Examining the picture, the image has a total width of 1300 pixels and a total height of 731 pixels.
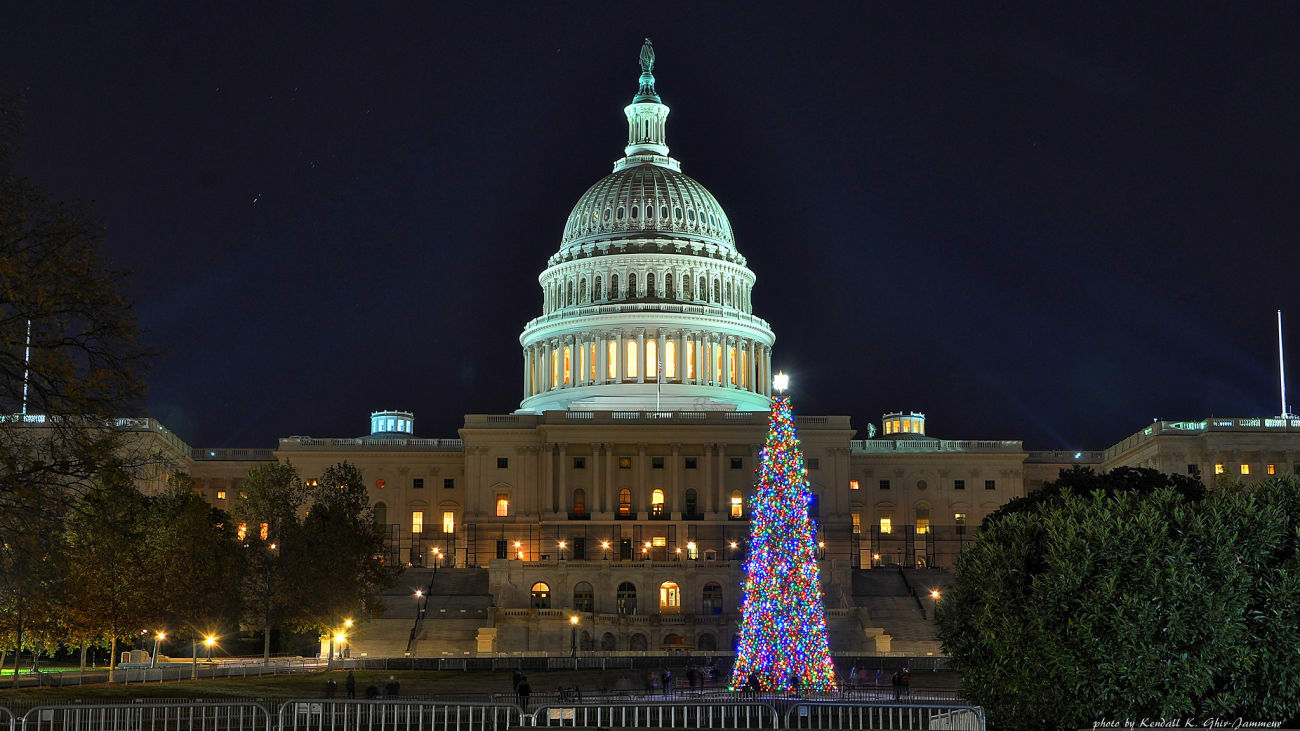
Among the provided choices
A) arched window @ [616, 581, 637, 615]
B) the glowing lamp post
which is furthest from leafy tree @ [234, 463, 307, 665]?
arched window @ [616, 581, 637, 615]

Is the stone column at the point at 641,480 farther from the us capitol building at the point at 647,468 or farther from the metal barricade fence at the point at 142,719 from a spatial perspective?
the metal barricade fence at the point at 142,719

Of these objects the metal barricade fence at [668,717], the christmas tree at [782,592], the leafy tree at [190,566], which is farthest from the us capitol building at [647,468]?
the metal barricade fence at [668,717]

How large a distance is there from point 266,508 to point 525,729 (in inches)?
2424

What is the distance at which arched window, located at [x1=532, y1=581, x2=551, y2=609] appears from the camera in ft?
326

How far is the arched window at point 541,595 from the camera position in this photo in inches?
3915

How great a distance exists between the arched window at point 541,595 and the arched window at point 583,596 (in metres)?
1.61

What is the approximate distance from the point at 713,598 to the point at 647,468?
78.3 feet

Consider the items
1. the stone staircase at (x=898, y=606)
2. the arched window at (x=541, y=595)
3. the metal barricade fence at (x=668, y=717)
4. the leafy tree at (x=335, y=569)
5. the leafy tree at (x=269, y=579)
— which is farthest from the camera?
the arched window at (x=541, y=595)

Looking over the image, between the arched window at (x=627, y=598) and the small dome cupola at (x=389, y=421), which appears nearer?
the arched window at (x=627, y=598)

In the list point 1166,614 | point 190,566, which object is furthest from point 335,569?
point 1166,614

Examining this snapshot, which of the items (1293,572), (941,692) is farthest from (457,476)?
(1293,572)

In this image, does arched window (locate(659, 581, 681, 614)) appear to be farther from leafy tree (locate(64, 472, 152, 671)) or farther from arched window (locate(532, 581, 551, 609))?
leafy tree (locate(64, 472, 152, 671))

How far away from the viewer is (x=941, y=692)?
54.6 meters

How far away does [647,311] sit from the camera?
454 feet
